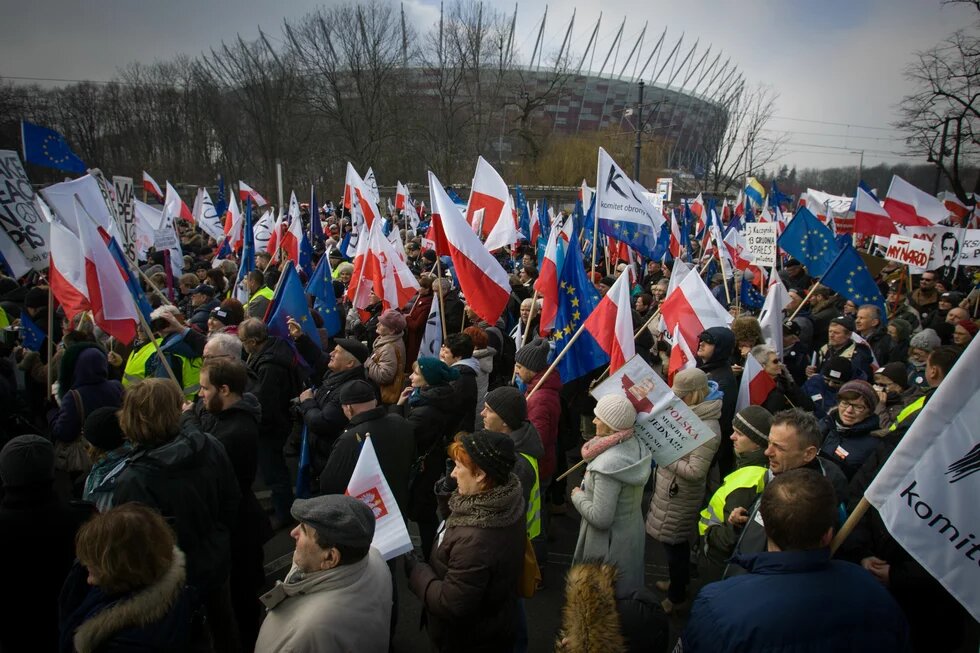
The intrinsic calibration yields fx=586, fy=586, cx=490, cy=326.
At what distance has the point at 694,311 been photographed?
18.5ft

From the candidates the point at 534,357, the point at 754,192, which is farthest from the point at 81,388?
the point at 754,192

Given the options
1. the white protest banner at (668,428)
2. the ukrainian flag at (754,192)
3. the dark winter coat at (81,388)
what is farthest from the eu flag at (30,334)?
the ukrainian flag at (754,192)

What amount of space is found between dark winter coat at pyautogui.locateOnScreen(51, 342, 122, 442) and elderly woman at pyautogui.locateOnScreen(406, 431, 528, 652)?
2959 millimetres

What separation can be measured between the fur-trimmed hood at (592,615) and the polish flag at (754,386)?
3.18 m

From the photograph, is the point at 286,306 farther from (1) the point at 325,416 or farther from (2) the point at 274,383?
(1) the point at 325,416

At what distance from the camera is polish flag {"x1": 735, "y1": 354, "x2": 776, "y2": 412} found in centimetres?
477

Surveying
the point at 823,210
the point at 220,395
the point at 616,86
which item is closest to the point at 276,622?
the point at 220,395

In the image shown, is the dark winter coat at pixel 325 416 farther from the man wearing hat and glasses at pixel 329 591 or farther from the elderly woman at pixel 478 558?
the man wearing hat and glasses at pixel 329 591

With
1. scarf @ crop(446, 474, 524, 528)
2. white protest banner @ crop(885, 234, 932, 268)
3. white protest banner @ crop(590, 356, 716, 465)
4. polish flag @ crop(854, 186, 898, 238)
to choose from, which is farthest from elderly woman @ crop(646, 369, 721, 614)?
polish flag @ crop(854, 186, 898, 238)

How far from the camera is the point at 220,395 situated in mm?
3557

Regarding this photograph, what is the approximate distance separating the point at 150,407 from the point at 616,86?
291 ft

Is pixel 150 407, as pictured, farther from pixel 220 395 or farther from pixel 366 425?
pixel 366 425

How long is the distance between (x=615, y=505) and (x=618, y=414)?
500 mm

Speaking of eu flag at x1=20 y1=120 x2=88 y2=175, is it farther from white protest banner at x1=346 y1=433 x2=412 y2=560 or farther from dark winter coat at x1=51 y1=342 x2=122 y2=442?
white protest banner at x1=346 y1=433 x2=412 y2=560
